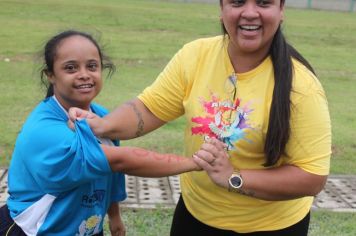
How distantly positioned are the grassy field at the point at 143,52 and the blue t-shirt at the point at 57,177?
1.68 ft

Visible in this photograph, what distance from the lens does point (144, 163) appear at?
2.24 metres

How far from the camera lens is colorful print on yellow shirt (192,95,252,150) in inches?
89.0

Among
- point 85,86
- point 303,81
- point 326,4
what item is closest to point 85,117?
point 85,86

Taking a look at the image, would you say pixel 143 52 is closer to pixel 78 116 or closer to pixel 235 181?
pixel 78 116

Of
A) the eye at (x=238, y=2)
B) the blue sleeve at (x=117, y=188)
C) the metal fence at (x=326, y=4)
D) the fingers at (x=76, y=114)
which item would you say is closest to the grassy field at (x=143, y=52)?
the fingers at (x=76, y=114)

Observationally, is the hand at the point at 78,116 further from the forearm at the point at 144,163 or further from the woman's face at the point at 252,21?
the woman's face at the point at 252,21

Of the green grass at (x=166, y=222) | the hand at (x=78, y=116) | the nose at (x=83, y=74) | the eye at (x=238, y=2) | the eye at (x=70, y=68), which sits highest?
the eye at (x=238, y=2)

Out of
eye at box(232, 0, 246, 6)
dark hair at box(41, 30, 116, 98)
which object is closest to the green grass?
dark hair at box(41, 30, 116, 98)

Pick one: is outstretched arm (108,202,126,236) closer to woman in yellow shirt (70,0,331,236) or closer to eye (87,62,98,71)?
woman in yellow shirt (70,0,331,236)

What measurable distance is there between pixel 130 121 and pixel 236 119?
1.69ft

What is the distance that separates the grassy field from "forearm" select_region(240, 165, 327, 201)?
3.64ft

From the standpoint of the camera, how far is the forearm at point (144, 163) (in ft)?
7.27

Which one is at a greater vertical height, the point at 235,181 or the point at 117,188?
the point at 235,181

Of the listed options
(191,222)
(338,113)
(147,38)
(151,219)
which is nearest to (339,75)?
(338,113)
